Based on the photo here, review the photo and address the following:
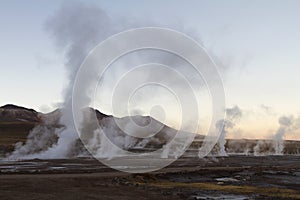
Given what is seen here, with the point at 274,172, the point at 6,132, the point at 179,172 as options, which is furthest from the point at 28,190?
the point at 6,132

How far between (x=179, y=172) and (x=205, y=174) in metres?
3.58

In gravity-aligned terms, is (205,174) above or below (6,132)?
below

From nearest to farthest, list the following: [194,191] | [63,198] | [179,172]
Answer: [63,198] < [194,191] < [179,172]

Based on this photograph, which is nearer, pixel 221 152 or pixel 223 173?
pixel 223 173

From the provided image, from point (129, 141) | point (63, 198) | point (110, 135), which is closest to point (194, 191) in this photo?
point (63, 198)

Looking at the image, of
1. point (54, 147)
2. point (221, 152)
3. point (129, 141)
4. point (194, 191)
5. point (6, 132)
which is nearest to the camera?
point (194, 191)

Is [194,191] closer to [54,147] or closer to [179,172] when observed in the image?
[179,172]

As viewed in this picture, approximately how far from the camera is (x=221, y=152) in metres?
112

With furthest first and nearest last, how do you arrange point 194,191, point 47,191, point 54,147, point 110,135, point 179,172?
point 110,135, point 54,147, point 179,172, point 194,191, point 47,191

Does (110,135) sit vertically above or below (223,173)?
above

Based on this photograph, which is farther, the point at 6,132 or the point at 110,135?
the point at 6,132

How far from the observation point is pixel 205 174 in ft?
172

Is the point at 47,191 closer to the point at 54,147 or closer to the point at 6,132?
the point at 54,147

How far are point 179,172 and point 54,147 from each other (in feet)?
165
